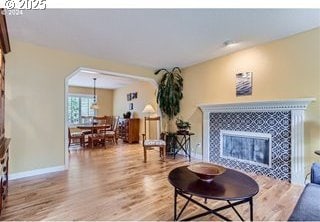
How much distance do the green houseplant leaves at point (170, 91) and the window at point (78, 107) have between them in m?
4.69

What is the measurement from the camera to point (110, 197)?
2572 mm

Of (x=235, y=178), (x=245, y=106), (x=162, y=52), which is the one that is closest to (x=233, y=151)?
(x=245, y=106)

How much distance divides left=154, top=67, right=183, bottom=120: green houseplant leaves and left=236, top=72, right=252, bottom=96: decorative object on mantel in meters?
1.73

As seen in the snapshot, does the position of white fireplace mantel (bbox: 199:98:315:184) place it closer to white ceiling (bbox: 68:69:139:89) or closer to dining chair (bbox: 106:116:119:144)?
white ceiling (bbox: 68:69:139:89)

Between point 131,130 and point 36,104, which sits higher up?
point 36,104

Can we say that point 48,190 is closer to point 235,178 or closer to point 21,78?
point 21,78

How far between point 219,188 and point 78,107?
26.3ft

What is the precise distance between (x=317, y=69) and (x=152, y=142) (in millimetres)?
3368

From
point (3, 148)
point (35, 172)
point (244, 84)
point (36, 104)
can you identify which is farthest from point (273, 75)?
point (35, 172)

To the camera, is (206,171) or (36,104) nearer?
(206,171)

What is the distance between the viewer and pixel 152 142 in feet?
15.0

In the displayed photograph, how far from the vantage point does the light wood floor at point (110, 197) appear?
2.13m

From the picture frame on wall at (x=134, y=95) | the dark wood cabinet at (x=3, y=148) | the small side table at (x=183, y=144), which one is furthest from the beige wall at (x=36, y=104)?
the picture frame on wall at (x=134, y=95)

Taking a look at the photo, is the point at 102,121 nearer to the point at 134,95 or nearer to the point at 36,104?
the point at 134,95
